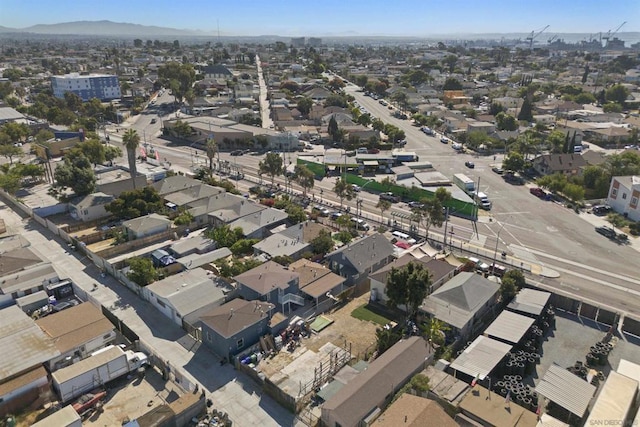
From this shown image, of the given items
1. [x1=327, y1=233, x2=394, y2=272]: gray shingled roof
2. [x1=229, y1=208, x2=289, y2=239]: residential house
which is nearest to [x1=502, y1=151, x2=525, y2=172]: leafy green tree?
[x1=327, y1=233, x2=394, y2=272]: gray shingled roof

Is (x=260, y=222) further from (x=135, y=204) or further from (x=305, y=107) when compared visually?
(x=305, y=107)

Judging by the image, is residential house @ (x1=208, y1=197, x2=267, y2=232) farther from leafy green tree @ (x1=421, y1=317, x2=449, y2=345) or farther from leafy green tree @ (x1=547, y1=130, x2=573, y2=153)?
leafy green tree @ (x1=547, y1=130, x2=573, y2=153)

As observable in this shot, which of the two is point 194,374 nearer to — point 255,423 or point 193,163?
point 255,423

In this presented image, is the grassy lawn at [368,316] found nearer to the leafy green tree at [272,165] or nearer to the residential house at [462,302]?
the residential house at [462,302]

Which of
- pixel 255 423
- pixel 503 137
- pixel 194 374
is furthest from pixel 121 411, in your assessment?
pixel 503 137

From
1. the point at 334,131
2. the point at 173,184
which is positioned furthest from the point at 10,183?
the point at 334,131

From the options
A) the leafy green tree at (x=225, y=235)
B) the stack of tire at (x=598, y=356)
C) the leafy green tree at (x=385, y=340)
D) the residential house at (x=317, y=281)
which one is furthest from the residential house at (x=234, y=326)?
the stack of tire at (x=598, y=356)
